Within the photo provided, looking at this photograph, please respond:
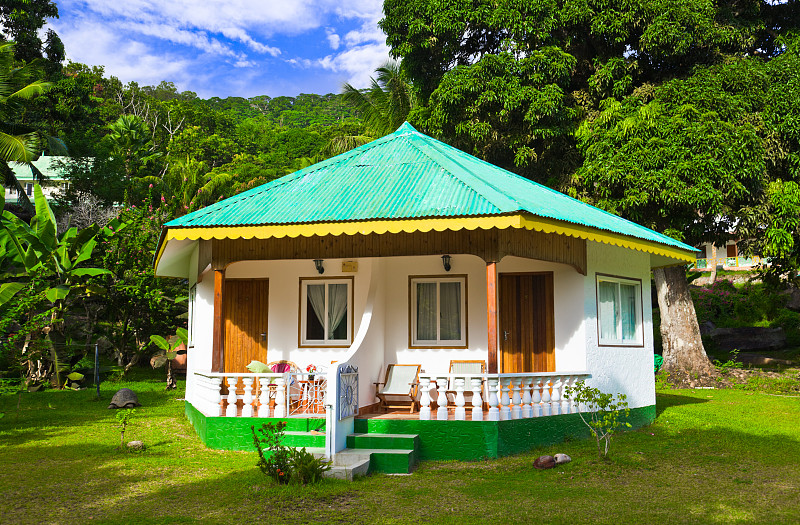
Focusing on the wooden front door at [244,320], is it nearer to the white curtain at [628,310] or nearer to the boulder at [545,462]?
the boulder at [545,462]

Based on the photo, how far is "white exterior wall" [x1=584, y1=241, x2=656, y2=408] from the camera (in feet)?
36.5

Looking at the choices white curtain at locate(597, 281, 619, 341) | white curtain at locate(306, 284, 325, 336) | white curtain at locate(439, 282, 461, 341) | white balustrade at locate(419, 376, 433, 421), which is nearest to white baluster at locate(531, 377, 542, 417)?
white balustrade at locate(419, 376, 433, 421)

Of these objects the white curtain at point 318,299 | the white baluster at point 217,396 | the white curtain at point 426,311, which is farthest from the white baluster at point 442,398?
the white curtain at point 318,299

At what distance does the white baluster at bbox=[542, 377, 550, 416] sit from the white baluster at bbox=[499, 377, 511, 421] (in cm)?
81

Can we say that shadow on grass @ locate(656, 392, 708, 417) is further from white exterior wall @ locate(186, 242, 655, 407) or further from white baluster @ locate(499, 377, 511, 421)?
white baluster @ locate(499, 377, 511, 421)

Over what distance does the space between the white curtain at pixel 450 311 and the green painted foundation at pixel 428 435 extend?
8.87ft

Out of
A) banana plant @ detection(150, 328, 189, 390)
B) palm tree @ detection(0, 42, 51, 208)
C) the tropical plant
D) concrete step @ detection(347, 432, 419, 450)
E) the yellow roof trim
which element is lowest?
concrete step @ detection(347, 432, 419, 450)

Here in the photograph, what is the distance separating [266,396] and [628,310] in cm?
693

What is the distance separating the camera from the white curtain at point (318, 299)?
12508 mm

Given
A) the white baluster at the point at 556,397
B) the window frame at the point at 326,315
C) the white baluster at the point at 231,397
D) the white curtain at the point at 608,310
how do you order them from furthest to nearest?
the window frame at the point at 326,315 < the white curtain at the point at 608,310 < the white baluster at the point at 556,397 < the white baluster at the point at 231,397

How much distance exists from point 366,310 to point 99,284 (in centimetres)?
1297

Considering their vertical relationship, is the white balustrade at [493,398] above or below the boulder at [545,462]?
above

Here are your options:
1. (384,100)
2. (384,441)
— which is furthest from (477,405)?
(384,100)

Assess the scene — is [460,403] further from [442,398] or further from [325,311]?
[325,311]
